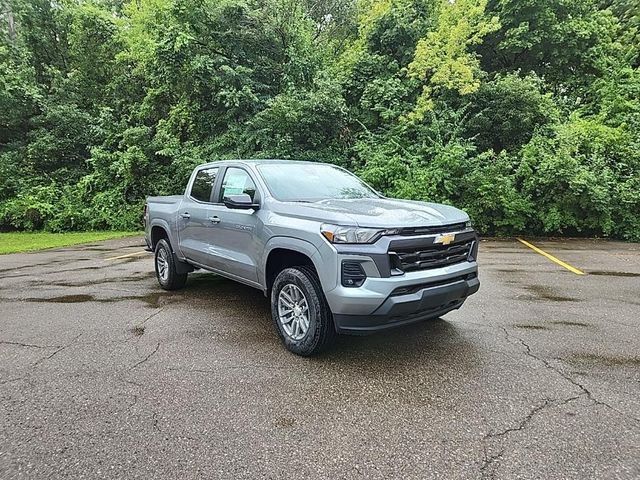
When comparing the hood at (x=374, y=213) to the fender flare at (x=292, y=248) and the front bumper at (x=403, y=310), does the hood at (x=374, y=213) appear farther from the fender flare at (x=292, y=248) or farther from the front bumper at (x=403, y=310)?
the front bumper at (x=403, y=310)

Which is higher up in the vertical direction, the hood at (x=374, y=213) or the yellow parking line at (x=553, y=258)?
the hood at (x=374, y=213)

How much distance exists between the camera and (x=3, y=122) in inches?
741

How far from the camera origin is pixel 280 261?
418 cm

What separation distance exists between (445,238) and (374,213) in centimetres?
65

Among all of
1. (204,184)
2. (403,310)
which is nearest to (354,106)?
(204,184)

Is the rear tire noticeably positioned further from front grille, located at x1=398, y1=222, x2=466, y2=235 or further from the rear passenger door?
front grille, located at x1=398, y1=222, x2=466, y2=235

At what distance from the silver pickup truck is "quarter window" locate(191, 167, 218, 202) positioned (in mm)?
81

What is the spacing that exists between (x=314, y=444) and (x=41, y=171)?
2109 centimetres

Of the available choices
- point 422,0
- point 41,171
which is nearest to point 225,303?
point 422,0

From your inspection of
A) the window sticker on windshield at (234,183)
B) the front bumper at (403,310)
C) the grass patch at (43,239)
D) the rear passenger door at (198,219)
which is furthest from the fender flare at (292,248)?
the grass patch at (43,239)

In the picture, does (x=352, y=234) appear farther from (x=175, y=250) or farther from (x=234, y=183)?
(x=175, y=250)

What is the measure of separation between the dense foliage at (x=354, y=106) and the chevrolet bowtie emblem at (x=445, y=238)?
1008 centimetres

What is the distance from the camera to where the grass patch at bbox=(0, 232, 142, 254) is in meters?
12.8

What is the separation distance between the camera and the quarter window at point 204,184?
209 inches
